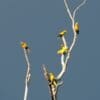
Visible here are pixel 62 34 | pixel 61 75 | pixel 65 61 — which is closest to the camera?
pixel 61 75

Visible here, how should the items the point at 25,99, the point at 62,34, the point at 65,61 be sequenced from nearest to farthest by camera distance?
the point at 25,99, the point at 65,61, the point at 62,34

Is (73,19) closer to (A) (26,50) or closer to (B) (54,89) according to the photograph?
(A) (26,50)

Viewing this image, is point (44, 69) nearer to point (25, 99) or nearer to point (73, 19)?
point (25, 99)

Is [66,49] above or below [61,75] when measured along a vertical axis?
above

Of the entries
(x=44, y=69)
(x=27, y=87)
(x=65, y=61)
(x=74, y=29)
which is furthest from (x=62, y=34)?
(x=27, y=87)

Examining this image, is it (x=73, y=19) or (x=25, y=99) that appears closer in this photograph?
(x=25, y=99)

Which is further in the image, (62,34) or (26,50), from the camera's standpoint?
(62,34)

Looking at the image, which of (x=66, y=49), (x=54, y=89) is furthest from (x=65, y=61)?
(x=54, y=89)

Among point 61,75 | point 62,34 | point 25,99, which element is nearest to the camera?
point 25,99

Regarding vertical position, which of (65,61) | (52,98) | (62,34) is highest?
(62,34)
